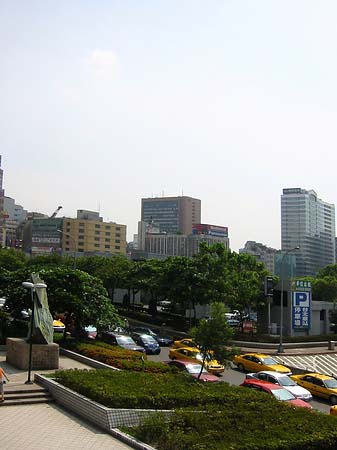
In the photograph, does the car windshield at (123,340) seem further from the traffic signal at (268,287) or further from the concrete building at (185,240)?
the concrete building at (185,240)

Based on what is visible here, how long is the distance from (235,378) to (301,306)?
19.5 metres

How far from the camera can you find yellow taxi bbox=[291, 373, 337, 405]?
2400 centimetres

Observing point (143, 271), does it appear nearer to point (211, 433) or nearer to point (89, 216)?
point (211, 433)

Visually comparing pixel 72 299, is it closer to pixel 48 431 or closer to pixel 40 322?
pixel 40 322

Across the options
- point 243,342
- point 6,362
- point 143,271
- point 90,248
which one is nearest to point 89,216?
point 90,248

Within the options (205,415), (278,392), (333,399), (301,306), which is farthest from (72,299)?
(301,306)

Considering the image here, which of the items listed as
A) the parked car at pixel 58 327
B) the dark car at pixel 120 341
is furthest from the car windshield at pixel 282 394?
the parked car at pixel 58 327

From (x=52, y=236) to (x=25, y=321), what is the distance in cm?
11095

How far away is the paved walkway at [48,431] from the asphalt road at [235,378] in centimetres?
1179

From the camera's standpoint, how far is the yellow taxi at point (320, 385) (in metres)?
24.0

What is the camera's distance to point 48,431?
43.5ft

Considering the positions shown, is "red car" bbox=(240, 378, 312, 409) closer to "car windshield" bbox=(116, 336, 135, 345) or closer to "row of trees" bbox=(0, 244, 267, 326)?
"car windshield" bbox=(116, 336, 135, 345)

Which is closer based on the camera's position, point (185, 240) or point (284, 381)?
point (284, 381)

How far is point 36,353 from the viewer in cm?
2156
